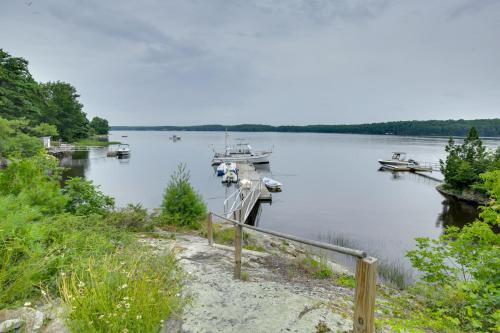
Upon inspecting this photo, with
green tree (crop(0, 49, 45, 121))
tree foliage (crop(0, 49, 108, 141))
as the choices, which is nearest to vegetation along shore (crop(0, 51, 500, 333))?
tree foliage (crop(0, 49, 108, 141))

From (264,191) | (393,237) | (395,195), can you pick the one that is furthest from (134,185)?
(395,195)

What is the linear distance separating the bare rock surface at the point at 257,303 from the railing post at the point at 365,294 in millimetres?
792

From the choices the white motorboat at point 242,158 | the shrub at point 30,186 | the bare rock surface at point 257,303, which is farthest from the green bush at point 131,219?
the white motorboat at point 242,158

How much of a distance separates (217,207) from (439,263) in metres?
18.5

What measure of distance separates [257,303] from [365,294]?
1.61 metres

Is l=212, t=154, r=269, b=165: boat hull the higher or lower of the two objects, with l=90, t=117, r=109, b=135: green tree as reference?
lower

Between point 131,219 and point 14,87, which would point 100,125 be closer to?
point 14,87

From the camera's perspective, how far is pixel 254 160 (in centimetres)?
4950

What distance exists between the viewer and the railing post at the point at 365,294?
211 cm

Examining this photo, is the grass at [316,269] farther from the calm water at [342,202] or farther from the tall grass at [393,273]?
the calm water at [342,202]

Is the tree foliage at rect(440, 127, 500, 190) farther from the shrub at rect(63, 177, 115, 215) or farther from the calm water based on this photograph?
the shrub at rect(63, 177, 115, 215)

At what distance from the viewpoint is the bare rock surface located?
9.50 feet

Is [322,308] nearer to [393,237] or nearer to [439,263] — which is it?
[439,263]

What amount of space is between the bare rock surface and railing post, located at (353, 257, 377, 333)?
792 millimetres
